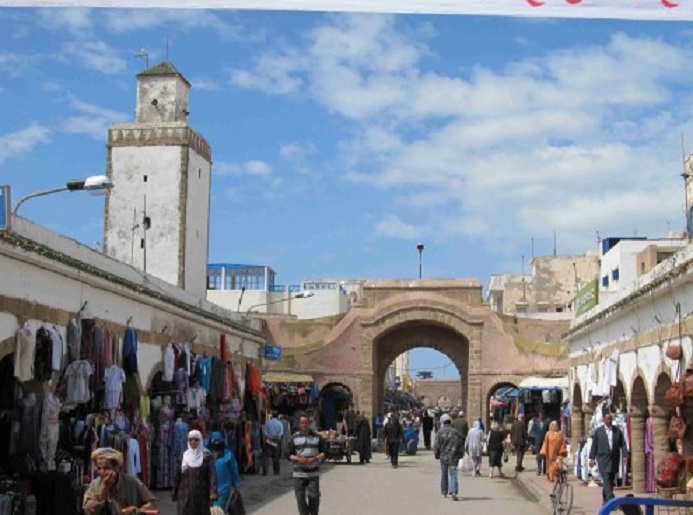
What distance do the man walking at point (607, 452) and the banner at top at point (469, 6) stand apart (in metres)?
13.5

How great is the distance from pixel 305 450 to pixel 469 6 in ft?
32.1

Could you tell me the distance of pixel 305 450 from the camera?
13156 millimetres

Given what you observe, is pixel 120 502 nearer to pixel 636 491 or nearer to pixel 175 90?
pixel 636 491

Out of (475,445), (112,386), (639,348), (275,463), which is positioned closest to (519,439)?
(475,445)

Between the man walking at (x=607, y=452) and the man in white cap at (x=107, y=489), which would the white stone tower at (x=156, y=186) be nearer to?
the man walking at (x=607, y=452)

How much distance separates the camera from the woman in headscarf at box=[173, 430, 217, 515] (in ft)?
38.5

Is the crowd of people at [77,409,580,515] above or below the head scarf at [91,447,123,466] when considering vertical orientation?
below

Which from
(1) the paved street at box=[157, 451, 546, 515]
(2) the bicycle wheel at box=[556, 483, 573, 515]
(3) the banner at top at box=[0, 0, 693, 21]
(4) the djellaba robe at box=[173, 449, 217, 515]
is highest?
(3) the banner at top at box=[0, 0, 693, 21]

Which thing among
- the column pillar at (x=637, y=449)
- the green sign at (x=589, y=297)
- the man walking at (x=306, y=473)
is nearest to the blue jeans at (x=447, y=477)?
the column pillar at (x=637, y=449)

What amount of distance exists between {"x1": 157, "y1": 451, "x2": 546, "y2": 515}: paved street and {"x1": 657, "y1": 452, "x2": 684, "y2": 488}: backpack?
4475mm

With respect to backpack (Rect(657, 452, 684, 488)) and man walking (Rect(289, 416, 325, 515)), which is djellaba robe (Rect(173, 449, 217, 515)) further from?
backpack (Rect(657, 452, 684, 488))

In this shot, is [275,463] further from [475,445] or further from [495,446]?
[495,446]

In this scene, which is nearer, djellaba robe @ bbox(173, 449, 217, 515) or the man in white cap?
the man in white cap

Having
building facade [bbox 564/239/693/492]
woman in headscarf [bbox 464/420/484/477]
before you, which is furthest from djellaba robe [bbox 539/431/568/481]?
woman in headscarf [bbox 464/420/484/477]
